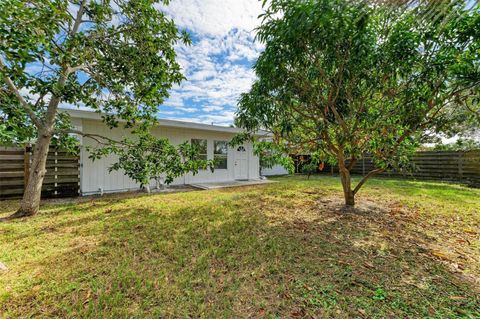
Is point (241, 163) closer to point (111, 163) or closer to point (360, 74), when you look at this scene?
point (111, 163)

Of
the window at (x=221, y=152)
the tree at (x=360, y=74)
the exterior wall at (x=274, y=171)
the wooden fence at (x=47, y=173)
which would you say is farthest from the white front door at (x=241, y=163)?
the wooden fence at (x=47, y=173)

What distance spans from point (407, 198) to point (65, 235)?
8.19 m

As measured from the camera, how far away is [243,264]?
100 inches

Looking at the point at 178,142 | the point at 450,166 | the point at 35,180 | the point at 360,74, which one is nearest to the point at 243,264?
the point at 360,74

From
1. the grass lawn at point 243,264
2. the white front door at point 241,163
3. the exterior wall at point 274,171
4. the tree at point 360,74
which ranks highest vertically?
the tree at point 360,74

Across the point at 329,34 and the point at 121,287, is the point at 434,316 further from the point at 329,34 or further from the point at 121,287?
the point at 329,34

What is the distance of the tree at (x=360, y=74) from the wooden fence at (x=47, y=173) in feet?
19.0

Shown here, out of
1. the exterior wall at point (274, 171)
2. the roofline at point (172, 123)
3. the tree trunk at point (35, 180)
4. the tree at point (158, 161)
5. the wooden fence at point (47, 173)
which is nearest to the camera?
the tree trunk at point (35, 180)

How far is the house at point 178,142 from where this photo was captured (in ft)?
22.8

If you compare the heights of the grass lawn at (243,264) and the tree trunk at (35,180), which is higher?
the tree trunk at (35,180)

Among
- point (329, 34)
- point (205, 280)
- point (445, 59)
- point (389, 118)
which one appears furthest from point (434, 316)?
point (329, 34)

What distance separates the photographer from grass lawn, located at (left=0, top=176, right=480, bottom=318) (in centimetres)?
184

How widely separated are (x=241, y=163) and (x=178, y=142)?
3459mm

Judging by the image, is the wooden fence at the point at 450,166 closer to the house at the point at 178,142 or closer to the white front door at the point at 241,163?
the white front door at the point at 241,163
